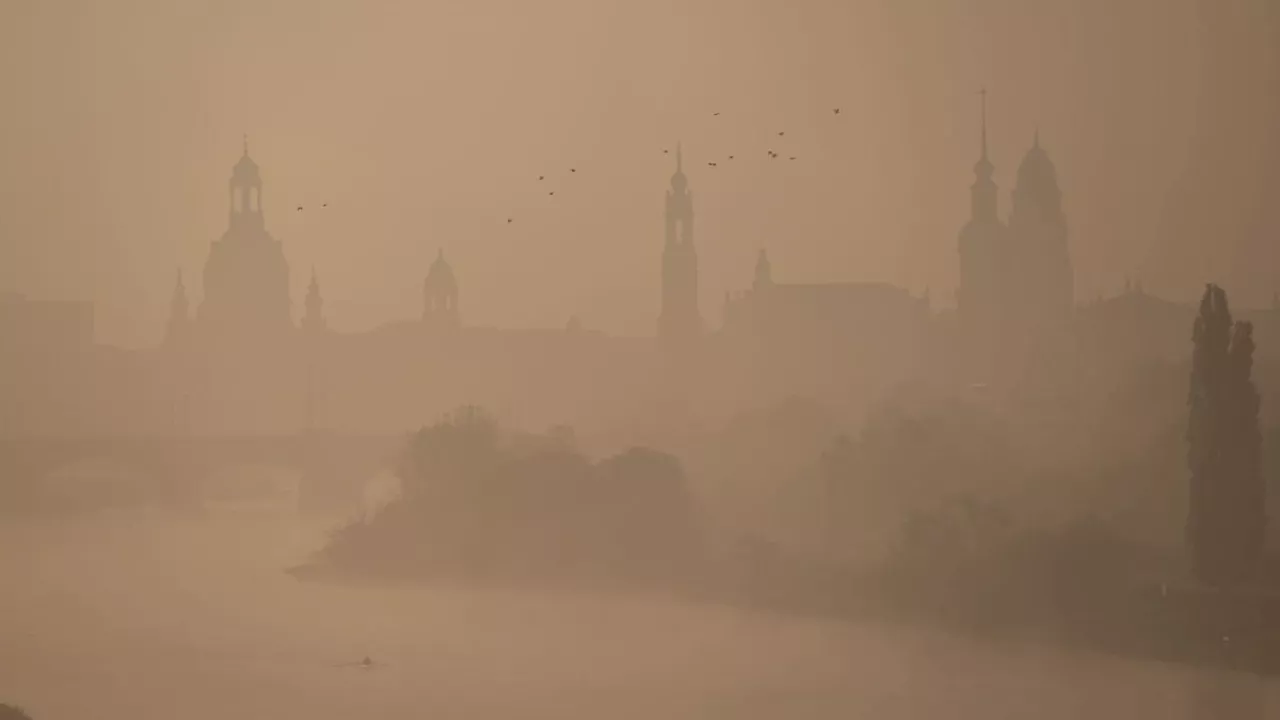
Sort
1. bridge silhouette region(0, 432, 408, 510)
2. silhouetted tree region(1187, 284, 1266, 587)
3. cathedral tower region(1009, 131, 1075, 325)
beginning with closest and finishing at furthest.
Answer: silhouetted tree region(1187, 284, 1266, 587) < cathedral tower region(1009, 131, 1075, 325) < bridge silhouette region(0, 432, 408, 510)

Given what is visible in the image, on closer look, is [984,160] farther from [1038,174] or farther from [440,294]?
[440,294]

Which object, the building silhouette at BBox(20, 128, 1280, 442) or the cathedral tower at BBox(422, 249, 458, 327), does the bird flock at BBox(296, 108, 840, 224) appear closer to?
the building silhouette at BBox(20, 128, 1280, 442)

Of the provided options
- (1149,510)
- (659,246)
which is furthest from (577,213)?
(1149,510)

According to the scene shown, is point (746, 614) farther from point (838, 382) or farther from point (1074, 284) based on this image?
point (1074, 284)

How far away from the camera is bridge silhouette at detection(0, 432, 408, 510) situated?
2.82 metres

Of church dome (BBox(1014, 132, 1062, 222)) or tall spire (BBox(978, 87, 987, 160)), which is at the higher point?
tall spire (BBox(978, 87, 987, 160))

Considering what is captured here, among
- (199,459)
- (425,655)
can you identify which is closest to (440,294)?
(199,459)

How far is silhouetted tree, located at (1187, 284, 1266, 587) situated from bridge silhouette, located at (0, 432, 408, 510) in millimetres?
1981

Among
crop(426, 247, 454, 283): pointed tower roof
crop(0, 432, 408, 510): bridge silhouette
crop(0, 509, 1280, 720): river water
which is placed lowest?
crop(0, 509, 1280, 720): river water

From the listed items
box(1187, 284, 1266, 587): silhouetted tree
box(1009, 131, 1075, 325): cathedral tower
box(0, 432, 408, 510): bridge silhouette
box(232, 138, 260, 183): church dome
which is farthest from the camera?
box(232, 138, 260, 183): church dome

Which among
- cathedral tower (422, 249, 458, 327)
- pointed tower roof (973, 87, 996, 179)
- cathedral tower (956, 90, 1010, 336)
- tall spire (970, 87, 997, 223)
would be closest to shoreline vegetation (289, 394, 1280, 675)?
cathedral tower (422, 249, 458, 327)

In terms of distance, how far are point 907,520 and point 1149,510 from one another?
577 mm

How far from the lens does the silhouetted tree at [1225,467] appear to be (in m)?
2.56

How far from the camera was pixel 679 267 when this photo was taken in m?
2.84
